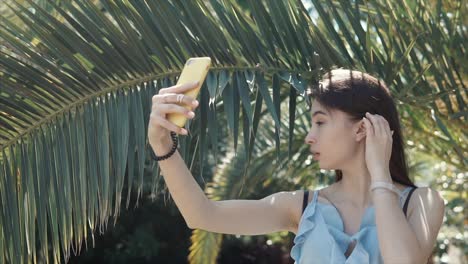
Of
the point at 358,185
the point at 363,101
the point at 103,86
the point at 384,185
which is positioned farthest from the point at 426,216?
the point at 103,86

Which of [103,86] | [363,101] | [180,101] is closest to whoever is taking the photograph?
[180,101]

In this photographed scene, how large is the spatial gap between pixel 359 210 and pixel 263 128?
3.40 m

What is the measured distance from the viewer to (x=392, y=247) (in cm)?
256

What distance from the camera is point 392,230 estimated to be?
2.58 m

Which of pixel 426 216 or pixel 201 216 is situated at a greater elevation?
pixel 201 216

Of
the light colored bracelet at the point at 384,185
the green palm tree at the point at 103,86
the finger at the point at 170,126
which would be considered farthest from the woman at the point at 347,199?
the green palm tree at the point at 103,86

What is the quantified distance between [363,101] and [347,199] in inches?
11.8

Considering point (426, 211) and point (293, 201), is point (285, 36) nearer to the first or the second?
point (293, 201)

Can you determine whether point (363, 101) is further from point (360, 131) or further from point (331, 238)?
point (331, 238)

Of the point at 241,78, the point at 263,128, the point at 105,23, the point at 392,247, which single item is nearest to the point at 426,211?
the point at 392,247

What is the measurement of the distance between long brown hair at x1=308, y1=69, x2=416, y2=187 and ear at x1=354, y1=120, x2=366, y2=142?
0.06 feet

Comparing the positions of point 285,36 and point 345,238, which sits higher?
point 285,36

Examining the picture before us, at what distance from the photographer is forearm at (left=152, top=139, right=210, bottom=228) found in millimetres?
2637

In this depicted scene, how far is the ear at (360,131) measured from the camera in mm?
2852
